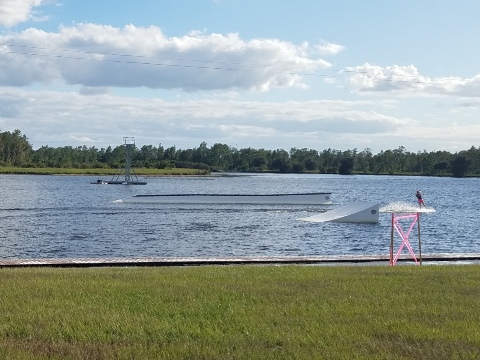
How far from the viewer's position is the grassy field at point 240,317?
323 inches

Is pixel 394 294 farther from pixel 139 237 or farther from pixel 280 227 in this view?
pixel 280 227

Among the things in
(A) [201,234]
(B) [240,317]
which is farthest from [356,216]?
(B) [240,317]

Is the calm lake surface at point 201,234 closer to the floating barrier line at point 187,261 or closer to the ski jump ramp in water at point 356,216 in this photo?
the ski jump ramp in water at point 356,216

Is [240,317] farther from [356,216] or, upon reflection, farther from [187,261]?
[356,216]

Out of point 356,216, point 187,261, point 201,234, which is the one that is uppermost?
point 187,261

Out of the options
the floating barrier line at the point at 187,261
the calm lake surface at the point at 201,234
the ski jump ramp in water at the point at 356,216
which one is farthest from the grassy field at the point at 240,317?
the ski jump ramp in water at the point at 356,216

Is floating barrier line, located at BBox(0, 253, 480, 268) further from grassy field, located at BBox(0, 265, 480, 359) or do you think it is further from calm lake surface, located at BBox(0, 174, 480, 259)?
calm lake surface, located at BBox(0, 174, 480, 259)

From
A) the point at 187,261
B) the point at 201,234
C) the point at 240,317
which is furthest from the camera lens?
the point at 201,234

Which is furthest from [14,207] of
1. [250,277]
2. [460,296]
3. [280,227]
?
[460,296]

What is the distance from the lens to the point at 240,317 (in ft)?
32.7

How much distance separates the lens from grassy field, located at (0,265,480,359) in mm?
8195

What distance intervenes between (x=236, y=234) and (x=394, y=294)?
29.3 metres

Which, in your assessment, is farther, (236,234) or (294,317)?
(236,234)

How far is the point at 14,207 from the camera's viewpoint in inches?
2630
